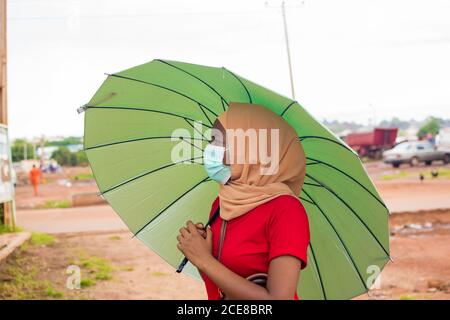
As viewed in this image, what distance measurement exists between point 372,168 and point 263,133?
25988mm

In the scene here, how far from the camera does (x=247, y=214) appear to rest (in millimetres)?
1881

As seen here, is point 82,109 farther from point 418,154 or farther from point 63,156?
point 63,156

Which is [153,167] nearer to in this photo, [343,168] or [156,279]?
[343,168]

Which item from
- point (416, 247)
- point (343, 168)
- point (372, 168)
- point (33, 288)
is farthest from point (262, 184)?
point (372, 168)

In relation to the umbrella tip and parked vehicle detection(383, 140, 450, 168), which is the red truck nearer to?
parked vehicle detection(383, 140, 450, 168)

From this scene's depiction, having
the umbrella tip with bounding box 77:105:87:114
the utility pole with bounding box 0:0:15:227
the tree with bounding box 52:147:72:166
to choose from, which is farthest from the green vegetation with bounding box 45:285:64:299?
the tree with bounding box 52:147:72:166

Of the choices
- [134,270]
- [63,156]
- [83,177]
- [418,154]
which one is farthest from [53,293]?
[63,156]

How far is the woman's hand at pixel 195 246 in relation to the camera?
5.88 feet

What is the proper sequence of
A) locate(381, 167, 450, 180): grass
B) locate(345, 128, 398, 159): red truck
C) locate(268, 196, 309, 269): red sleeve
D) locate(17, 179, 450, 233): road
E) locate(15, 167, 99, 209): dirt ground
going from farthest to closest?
locate(345, 128, 398, 159): red truck → locate(381, 167, 450, 180): grass → locate(15, 167, 99, 209): dirt ground → locate(17, 179, 450, 233): road → locate(268, 196, 309, 269): red sleeve

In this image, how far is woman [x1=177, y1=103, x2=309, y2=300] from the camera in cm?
174

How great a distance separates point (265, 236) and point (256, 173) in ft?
0.65

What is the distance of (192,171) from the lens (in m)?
2.62

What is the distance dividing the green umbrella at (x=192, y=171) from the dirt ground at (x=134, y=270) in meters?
4.84

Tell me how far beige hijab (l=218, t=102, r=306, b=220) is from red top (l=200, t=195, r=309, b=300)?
3 cm
